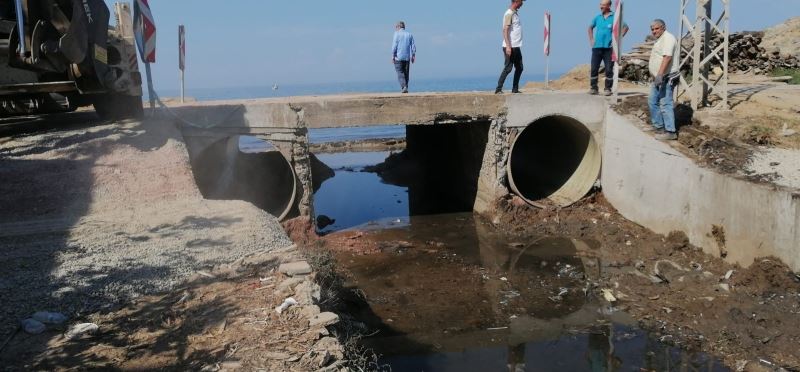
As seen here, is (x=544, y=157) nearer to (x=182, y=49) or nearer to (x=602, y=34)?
(x=602, y=34)

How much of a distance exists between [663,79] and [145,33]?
822 cm

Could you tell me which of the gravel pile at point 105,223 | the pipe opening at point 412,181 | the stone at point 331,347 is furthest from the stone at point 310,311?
the pipe opening at point 412,181

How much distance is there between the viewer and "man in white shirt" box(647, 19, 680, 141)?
29.3ft

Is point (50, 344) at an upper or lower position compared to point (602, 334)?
upper

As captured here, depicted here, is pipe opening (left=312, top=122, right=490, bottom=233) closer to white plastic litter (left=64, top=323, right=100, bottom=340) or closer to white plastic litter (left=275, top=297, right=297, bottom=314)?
white plastic litter (left=275, top=297, right=297, bottom=314)

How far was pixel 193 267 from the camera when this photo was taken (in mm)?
5305

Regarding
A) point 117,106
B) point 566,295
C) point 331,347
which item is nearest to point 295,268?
point 331,347

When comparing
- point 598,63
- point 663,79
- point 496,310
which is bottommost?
point 496,310

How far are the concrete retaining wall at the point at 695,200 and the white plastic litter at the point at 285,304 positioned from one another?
19.6 ft

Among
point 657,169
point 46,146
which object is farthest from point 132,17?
point 657,169

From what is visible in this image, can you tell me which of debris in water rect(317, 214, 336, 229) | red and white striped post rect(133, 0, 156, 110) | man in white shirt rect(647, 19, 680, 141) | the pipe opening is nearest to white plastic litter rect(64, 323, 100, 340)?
red and white striped post rect(133, 0, 156, 110)

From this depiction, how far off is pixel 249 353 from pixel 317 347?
0.46 meters

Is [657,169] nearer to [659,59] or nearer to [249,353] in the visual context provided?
[659,59]

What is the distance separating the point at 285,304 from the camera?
464 cm
